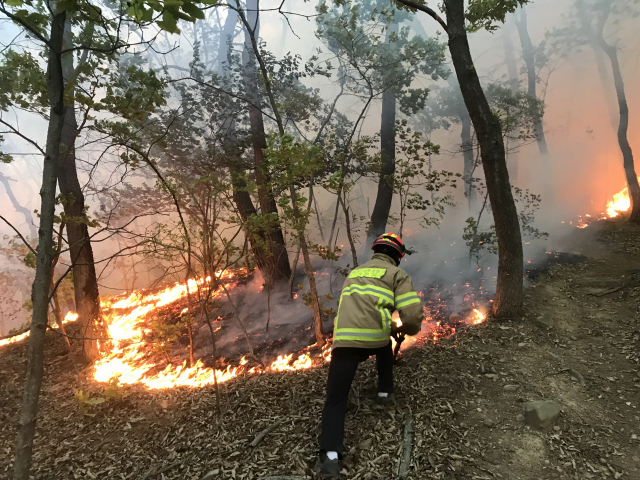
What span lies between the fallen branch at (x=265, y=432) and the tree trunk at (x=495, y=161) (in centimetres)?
374

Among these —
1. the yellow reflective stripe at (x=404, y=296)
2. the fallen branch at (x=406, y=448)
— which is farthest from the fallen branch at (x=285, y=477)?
the yellow reflective stripe at (x=404, y=296)

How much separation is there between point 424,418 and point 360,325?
1224 mm

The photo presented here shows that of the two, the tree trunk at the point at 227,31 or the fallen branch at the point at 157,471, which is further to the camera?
the tree trunk at the point at 227,31

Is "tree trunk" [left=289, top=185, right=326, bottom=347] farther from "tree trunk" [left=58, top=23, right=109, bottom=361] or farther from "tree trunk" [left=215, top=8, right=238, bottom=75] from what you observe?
"tree trunk" [left=215, top=8, right=238, bottom=75]

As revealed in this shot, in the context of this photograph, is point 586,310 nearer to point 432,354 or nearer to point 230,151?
point 432,354

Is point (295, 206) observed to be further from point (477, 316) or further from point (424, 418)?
point (477, 316)

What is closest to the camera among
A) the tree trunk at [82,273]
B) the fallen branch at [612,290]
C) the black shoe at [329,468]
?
the black shoe at [329,468]

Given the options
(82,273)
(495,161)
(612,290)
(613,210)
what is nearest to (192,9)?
(495,161)

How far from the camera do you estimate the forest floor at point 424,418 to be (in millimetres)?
2842

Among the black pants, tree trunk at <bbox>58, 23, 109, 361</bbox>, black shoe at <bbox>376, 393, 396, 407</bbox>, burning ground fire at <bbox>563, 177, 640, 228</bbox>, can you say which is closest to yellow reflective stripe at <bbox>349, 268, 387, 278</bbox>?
the black pants

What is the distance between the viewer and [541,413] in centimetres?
310

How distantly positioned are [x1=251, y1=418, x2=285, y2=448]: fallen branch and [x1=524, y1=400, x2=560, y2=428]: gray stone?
8.27 ft

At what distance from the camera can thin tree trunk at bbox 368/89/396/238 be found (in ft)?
33.3

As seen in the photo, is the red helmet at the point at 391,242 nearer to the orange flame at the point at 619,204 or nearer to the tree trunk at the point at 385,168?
the tree trunk at the point at 385,168
